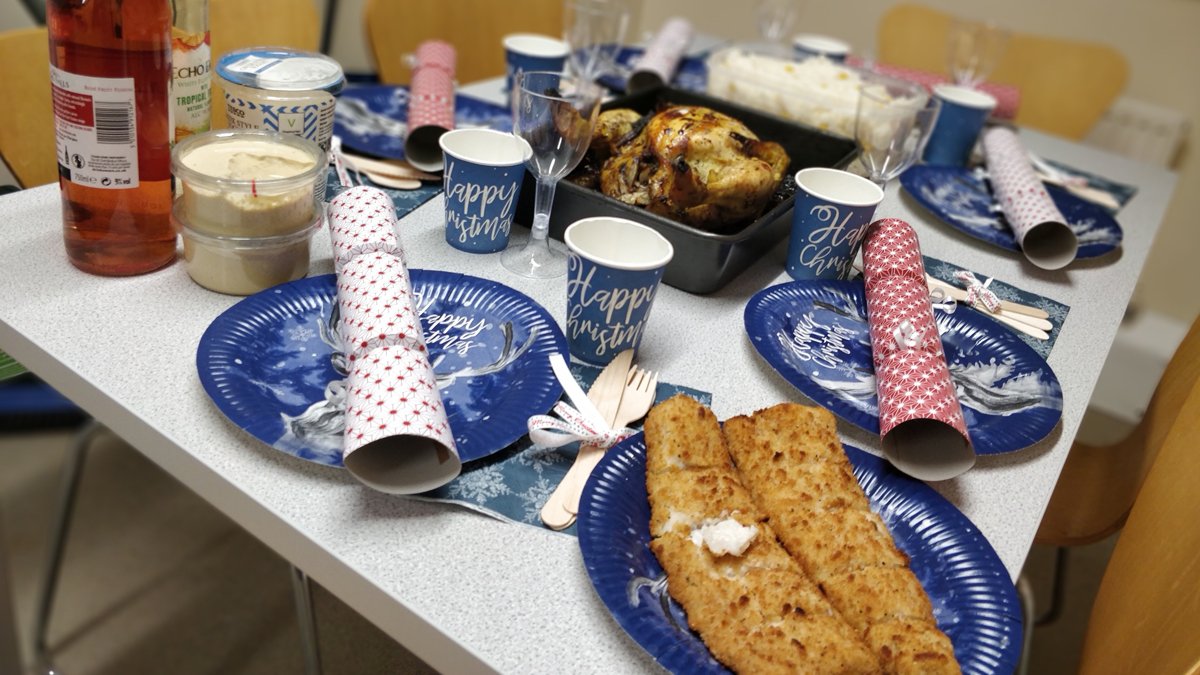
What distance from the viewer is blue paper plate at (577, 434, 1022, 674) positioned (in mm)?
578

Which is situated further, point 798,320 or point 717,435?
point 798,320

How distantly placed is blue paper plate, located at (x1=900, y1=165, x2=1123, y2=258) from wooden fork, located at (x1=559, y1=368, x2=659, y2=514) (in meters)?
0.69

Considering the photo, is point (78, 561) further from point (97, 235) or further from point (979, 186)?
point (979, 186)

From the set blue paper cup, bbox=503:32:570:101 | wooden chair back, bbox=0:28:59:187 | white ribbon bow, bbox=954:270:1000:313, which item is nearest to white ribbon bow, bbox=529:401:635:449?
white ribbon bow, bbox=954:270:1000:313

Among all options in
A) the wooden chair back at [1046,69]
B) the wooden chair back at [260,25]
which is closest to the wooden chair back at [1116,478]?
the wooden chair back at [1046,69]

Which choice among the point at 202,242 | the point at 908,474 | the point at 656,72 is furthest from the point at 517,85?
the point at 656,72

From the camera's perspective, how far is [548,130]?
0.92 metres

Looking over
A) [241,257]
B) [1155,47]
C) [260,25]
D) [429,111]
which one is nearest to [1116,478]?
[429,111]

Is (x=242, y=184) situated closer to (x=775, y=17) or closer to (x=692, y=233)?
(x=692, y=233)

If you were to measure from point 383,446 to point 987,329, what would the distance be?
68 cm

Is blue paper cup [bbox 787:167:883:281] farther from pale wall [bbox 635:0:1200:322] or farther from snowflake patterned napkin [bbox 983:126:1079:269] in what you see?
pale wall [bbox 635:0:1200:322]

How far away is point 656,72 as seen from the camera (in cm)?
166

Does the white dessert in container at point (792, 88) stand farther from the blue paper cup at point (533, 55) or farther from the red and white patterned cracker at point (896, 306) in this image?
the red and white patterned cracker at point (896, 306)

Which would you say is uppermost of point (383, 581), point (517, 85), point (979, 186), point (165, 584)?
point (517, 85)
